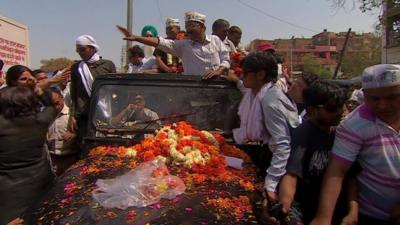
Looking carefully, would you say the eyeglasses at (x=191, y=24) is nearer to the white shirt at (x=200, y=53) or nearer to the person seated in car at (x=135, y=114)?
the white shirt at (x=200, y=53)

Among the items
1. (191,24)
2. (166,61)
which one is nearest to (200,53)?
(191,24)

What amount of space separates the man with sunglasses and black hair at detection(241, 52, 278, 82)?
0.37 m

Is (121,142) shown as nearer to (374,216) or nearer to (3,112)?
(3,112)

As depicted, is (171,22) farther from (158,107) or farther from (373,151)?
(373,151)

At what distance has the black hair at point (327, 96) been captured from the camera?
9.32 feet

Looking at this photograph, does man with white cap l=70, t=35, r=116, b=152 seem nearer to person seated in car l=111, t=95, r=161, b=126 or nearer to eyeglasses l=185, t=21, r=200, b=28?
person seated in car l=111, t=95, r=161, b=126

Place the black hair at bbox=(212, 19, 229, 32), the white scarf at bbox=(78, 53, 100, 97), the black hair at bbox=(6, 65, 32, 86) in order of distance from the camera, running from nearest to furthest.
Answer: the black hair at bbox=(6, 65, 32, 86)
the white scarf at bbox=(78, 53, 100, 97)
the black hair at bbox=(212, 19, 229, 32)

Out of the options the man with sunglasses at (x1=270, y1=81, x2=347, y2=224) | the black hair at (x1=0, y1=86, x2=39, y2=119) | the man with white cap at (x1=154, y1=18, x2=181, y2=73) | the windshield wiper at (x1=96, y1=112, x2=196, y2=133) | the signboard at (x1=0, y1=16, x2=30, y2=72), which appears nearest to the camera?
the man with sunglasses at (x1=270, y1=81, x2=347, y2=224)

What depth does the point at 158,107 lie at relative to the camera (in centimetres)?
398

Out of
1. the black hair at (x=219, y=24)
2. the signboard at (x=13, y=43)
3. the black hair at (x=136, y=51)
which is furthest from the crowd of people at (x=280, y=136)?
the signboard at (x=13, y=43)

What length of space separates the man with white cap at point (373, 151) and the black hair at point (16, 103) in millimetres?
2244

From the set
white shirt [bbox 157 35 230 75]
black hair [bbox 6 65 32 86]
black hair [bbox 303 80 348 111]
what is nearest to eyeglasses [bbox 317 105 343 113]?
black hair [bbox 303 80 348 111]

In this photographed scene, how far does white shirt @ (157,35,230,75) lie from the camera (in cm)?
487

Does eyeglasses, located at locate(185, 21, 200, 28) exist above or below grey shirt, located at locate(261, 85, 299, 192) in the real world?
above
